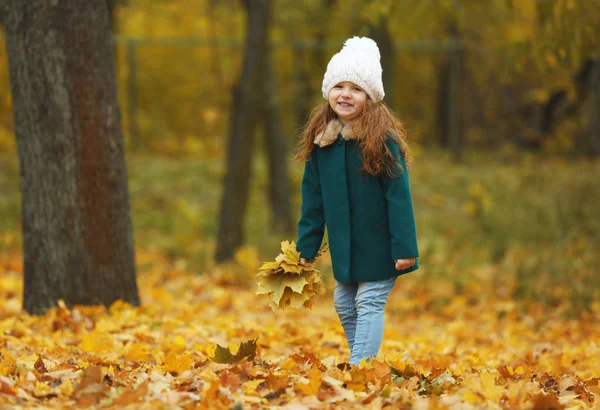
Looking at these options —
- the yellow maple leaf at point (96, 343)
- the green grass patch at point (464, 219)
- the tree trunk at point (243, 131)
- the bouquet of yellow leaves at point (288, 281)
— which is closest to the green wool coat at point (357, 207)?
the bouquet of yellow leaves at point (288, 281)

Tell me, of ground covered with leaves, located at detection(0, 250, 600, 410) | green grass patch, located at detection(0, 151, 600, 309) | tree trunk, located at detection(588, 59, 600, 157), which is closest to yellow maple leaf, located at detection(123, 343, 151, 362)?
ground covered with leaves, located at detection(0, 250, 600, 410)

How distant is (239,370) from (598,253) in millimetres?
6779

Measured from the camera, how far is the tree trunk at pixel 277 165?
11.7 meters

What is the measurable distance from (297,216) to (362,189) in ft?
30.3

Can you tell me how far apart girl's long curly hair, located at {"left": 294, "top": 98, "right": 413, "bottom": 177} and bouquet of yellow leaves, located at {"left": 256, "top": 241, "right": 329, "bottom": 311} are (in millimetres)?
533

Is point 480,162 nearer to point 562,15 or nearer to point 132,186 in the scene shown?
point 132,186

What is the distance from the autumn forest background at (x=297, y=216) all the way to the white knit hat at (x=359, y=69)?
1.01m

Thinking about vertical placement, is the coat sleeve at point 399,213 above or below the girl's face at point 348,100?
below

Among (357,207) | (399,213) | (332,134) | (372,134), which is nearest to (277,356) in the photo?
(357,207)

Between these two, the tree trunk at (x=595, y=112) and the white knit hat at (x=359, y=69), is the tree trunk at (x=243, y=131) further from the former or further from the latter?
the tree trunk at (x=595, y=112)

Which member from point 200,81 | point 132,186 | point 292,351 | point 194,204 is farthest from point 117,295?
point 200,81

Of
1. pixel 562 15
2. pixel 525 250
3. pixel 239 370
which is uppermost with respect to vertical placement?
pixel 562 15

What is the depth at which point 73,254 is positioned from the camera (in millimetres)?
5617

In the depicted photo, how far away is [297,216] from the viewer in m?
13.2
